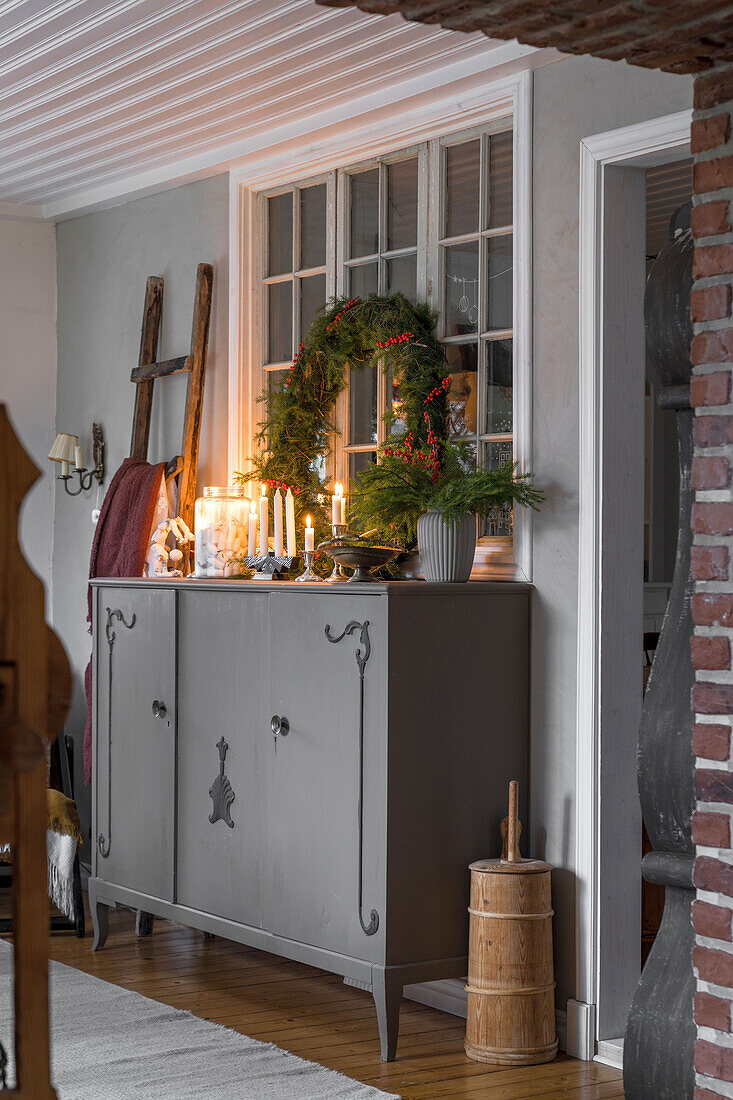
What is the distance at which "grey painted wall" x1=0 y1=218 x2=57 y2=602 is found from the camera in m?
6.52

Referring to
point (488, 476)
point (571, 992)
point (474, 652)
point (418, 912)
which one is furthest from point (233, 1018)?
point (488, 476)

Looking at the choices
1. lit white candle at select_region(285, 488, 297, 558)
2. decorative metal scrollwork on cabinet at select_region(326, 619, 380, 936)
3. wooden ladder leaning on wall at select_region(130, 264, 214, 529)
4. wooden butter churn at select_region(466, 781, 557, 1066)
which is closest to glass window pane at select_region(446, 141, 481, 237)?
lit white candle at select_region(285, 488, 297, 558)

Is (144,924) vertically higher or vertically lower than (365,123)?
lower

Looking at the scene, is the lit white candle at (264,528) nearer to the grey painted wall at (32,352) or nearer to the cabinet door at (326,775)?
the cabinet door at (326,775)

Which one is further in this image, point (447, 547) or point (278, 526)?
point (278, 526)

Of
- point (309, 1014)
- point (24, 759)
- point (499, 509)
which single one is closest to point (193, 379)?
point (499, 509)

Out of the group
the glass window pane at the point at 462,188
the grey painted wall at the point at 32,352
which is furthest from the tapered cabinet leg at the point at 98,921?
the glass window pane at the point at 462,188

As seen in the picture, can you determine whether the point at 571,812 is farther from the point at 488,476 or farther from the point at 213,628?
the point at 213,628

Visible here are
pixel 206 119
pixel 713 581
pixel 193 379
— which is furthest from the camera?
pixel 193 379

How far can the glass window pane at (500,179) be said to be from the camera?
14.4 ft

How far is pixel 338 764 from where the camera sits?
160 inches

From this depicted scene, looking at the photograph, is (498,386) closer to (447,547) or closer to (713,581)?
(447,547)

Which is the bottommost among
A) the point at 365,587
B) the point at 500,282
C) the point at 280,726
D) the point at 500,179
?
the point at 280,726

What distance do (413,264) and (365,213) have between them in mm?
350
